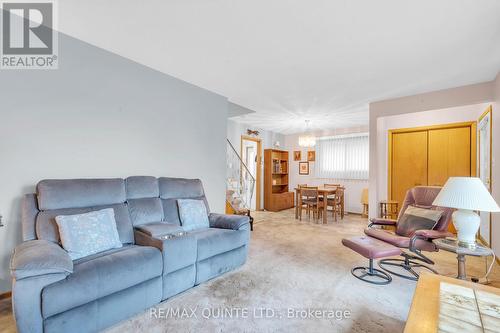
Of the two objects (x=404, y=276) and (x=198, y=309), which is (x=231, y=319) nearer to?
(x=198, y=309)

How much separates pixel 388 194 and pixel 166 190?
436 centimetres

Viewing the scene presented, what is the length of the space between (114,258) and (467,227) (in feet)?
9.62

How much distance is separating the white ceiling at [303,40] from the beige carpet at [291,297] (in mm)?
2531

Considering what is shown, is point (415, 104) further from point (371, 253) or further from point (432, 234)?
point (371, 253)

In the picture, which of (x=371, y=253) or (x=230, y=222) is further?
(x=230, y=222)

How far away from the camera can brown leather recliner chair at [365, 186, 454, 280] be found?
252 centimetres

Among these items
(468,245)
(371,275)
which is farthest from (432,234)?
(371,275)

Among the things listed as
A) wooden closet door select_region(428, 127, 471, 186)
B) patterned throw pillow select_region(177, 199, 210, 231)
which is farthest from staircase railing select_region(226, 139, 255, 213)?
wooden closet door select_region(428, 127, 471, 186)

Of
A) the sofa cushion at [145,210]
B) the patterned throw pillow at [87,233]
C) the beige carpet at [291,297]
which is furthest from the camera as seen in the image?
the sofa cushion at [145,210]

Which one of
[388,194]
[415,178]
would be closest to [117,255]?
[388,194]

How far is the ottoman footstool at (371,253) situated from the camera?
2.44 m

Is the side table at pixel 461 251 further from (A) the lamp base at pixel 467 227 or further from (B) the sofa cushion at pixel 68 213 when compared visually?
(B) the sofa cushion at pixel 68 213

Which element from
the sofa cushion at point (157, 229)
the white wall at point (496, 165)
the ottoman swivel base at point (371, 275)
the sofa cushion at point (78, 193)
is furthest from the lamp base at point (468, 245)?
the sofa cushion at point (78, 193)

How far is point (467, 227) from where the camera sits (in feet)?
6.75
